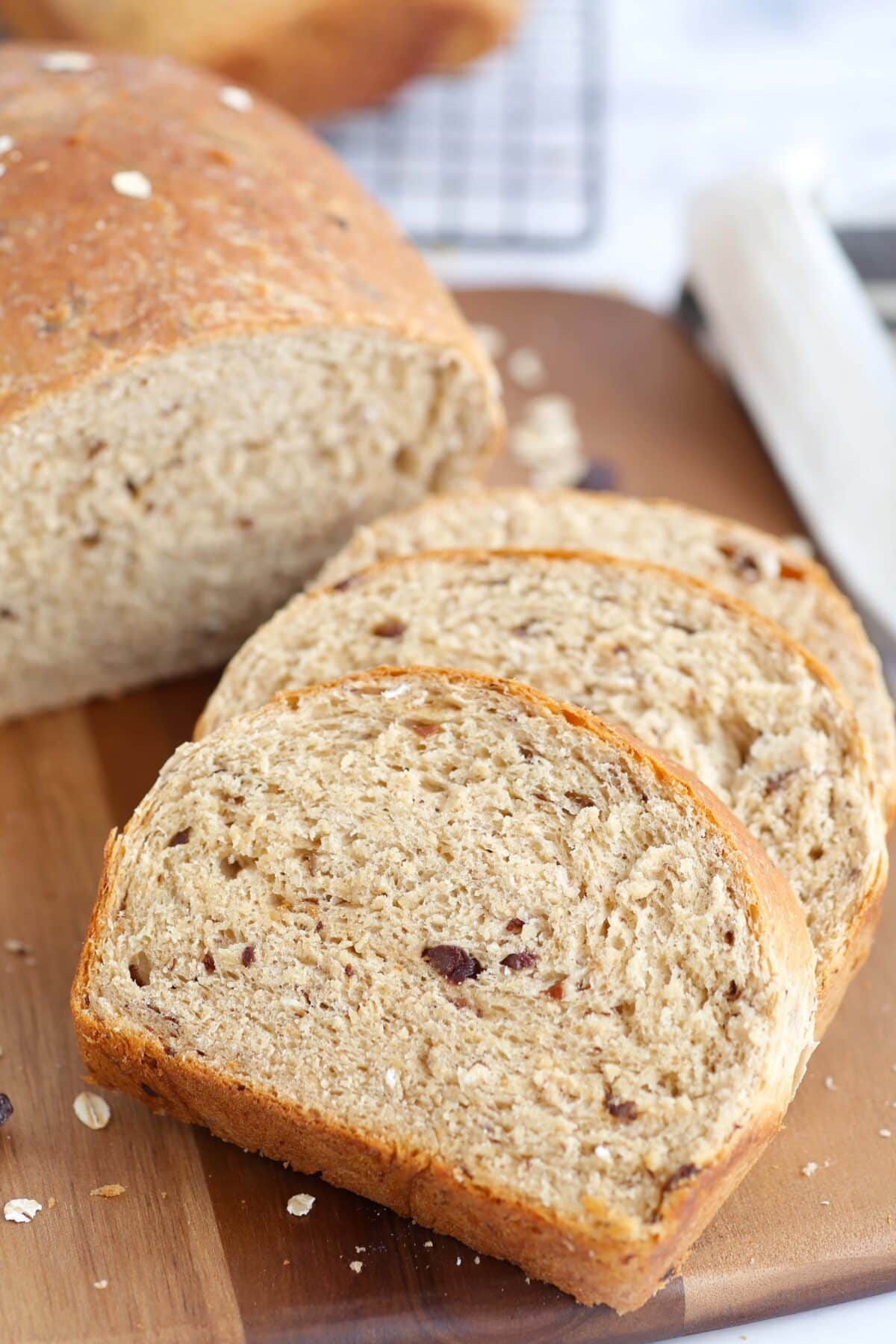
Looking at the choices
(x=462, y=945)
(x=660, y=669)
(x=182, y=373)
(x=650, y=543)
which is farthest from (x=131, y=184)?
(x=462, y=945)

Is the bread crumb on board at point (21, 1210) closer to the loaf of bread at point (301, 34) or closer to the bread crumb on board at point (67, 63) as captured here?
the bread crumb on board at point (67, 63)

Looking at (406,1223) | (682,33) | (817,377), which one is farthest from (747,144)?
(406,1223)

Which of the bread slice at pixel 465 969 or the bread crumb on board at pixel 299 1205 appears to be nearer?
the bread slice at pixel 465 969

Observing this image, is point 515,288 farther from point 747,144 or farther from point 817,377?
point 747,144

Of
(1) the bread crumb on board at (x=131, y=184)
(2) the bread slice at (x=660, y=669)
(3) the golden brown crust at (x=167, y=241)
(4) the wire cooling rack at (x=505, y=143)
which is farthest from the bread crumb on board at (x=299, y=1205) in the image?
(4) the wire cooling rack at (x=505, y=143)

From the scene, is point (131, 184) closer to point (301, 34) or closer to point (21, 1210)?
point (301, 34)
